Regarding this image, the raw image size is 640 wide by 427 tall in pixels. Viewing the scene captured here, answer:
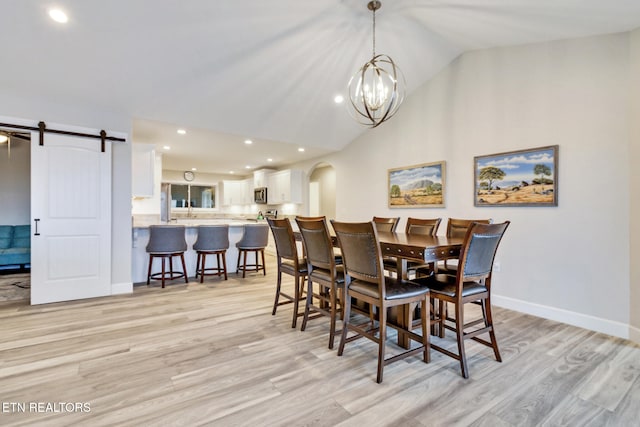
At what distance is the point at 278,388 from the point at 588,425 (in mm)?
1712

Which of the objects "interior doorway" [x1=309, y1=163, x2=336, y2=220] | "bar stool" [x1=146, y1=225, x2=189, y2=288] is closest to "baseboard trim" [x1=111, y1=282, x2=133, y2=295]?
"bar stool" [x1=146, y1=225, x2=189, y2=288]

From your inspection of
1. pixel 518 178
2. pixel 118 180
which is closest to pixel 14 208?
pixel 118 180

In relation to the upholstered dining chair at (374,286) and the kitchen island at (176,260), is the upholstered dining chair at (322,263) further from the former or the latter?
the kitchen island at (176,260)

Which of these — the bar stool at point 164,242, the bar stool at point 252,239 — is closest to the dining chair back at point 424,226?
the bar stool at point 252,239

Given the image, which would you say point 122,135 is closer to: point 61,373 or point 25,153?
point 61,373

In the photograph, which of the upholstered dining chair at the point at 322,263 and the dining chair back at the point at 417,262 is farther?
the dining chair back at the point at 417,262

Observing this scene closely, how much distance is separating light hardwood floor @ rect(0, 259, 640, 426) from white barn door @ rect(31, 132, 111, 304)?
0.64 m

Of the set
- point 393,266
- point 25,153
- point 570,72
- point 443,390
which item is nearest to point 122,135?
point 25,153

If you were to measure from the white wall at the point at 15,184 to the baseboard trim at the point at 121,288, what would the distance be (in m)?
3.23

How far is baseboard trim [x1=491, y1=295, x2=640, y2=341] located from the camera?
2.81m

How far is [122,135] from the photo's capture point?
3984mm

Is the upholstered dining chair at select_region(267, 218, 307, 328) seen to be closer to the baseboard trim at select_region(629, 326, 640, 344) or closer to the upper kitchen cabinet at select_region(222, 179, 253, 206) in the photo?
the baseboard trim at select_region(629, 326, 640, 344)

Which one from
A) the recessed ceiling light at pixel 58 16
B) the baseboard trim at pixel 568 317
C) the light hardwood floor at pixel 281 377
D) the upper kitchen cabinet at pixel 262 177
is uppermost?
the recessed ceiling light at pixel 58 16

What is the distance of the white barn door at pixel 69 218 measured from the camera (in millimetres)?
3580
